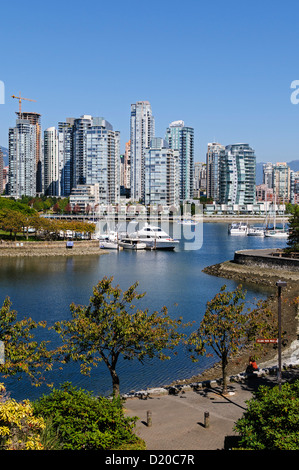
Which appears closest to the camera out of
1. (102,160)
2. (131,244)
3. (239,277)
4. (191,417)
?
(191,417)

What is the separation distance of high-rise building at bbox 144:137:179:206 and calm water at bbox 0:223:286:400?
3407 inches

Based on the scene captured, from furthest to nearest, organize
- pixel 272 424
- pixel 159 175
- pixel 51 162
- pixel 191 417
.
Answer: pixel 51 162, pixel 159 175, pixel 191 417, pixel 272 424

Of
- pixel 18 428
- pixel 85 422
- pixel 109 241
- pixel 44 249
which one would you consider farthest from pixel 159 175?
pixel 18 428

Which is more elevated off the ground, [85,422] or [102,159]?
[102,159]

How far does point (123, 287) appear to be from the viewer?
37312 millimetres

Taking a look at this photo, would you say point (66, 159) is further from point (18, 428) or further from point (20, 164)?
point (18, 428)

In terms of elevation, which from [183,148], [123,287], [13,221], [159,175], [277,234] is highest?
[183,148]

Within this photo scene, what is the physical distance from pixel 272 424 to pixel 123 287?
28.7 metres

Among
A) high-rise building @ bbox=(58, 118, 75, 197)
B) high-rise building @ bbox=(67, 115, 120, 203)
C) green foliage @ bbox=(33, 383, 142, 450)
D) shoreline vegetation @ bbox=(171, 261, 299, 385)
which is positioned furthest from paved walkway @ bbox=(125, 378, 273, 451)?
high-rise building @ bbox=(58, 118, 75, 197)

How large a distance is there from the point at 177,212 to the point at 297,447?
138160 mm

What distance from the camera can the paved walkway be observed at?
1058 cm

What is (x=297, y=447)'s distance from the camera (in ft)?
26.7

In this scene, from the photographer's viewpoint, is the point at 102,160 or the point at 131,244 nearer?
the point at 131,244

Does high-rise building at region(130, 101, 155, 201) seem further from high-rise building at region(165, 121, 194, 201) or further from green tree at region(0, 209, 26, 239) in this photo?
green tree at region(0, 209, 26, 239)
